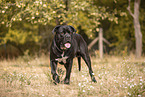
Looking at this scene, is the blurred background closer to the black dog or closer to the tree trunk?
the tree trunk

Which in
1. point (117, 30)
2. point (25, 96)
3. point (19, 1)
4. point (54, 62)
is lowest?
point (25, 96)

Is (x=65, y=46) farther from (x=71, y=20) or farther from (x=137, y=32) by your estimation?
(x=137, y=32)

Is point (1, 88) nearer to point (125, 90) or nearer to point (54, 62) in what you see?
point (54, 62)

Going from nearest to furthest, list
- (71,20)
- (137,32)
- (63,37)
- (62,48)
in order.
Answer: (63,37), (62,48), (71,20), (137,32)

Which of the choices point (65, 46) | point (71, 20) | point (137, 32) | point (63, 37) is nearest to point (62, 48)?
point (65, 46)

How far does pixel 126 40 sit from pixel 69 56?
542 inches

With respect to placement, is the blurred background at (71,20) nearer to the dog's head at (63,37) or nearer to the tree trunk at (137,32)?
the tree trunk at (137,32)

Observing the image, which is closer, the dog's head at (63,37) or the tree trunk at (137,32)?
the dog's head at (63,37)

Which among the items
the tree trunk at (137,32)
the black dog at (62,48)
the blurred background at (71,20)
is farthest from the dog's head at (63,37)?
the tree trunk at (137,32)

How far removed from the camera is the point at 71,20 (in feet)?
36.0

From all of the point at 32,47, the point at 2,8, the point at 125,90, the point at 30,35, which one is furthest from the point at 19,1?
the point at 32,47

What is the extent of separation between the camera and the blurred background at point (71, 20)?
10.2 m

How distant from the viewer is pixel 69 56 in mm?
5941

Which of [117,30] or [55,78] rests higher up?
[117,30]
